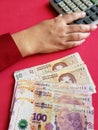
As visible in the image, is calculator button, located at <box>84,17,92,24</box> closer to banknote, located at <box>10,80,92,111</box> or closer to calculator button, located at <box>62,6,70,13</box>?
calculator button, located at <box>62,6,70,13</box>

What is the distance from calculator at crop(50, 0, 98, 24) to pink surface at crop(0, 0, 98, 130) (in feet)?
0.11

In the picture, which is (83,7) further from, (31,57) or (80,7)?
A: (31,57)

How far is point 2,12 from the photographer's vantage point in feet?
3.16

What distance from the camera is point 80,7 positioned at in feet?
3.01

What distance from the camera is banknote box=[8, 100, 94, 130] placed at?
0.67 metres

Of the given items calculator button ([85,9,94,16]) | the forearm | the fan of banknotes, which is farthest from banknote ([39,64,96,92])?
calculator button ([85,9,94,16])

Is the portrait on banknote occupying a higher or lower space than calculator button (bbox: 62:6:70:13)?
lower

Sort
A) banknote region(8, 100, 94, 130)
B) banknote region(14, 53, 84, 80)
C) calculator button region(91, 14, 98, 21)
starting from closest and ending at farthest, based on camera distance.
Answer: banknote region(8, 100, 94, 130), banknote region(14, 53, 84, 80), calculator button region(91, 14, 98, 21)

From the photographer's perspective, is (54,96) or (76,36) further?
(76,36)

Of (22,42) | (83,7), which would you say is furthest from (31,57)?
(83,7)

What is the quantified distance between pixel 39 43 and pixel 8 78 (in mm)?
159

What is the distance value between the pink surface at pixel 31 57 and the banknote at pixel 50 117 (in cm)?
2

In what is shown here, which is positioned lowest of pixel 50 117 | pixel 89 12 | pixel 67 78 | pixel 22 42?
pixel 50 117

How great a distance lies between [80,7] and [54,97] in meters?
0.36
